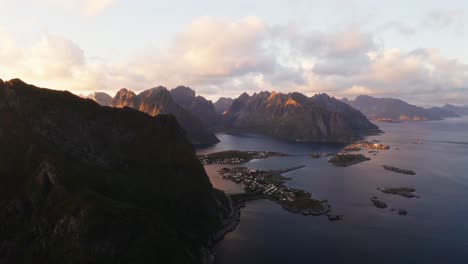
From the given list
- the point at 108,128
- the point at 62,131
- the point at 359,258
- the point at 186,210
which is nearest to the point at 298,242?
the point at 359,258

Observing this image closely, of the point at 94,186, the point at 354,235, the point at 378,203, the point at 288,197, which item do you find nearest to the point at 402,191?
the point at 378,203

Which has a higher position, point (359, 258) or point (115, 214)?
point (115, 214)

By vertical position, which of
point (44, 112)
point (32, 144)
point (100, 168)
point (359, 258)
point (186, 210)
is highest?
point (44, 112)

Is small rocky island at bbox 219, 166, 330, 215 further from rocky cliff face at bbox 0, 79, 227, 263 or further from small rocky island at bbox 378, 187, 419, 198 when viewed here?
small rocky island at bbox 378, 187, 419, 198

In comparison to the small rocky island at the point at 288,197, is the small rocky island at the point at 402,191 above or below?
below

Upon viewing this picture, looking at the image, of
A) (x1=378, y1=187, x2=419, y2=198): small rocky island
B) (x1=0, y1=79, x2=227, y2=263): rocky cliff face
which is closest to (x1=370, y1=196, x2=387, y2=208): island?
(x1=378, y1=187, x2=419, y2=198): small rocky island

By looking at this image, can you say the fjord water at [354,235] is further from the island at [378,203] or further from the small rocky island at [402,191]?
the small rocky island at [402,191]

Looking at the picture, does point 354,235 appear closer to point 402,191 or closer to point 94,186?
point 402,191

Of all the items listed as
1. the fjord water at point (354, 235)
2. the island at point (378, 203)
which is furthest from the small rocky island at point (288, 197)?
the island at point (378, 203)

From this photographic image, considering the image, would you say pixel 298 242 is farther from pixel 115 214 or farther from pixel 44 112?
pixel 44 112
